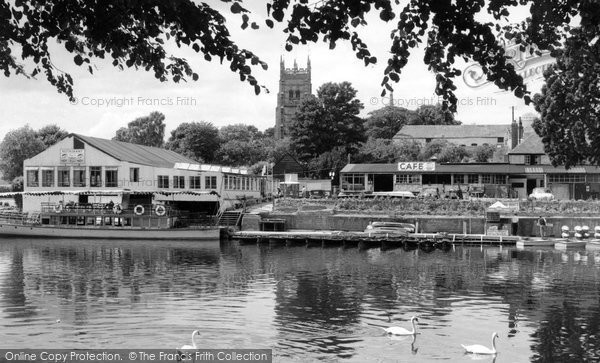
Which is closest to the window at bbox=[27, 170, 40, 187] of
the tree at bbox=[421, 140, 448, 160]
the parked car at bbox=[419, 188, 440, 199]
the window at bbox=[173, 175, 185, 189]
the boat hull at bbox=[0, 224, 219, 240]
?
the boat hull at bbox=[0, 224, 219, 240]

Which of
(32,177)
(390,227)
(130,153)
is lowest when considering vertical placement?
(390,227)

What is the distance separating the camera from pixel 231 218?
234 ft

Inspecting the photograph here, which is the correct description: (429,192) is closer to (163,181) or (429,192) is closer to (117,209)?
(163,181)

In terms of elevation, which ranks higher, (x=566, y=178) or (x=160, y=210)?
(x=566, y=178)

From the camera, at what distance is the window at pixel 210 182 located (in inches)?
3009

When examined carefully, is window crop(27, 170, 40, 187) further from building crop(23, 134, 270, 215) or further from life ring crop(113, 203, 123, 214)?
life ring crop(113, 203, 123, 214)

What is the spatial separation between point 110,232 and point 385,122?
9530 centimetres

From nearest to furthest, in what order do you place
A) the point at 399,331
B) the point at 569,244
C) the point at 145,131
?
the point at 399,331 → the point at 569,244 → the point at 145,131

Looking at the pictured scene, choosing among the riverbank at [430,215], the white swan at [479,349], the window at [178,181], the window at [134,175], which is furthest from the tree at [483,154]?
the white swan at [479,349]

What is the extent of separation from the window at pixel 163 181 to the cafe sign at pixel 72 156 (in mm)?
8635

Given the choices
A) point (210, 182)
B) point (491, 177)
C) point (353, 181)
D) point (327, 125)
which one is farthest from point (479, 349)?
point (327, 125)

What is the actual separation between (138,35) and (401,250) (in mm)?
47660

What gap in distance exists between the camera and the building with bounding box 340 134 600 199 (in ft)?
264

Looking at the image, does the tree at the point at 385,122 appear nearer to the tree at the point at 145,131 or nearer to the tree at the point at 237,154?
the tree at the point at 237,154
